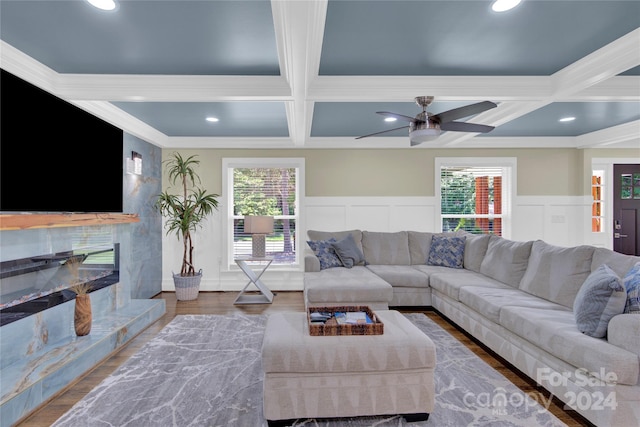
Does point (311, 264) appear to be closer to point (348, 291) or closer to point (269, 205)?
point (348, 291)

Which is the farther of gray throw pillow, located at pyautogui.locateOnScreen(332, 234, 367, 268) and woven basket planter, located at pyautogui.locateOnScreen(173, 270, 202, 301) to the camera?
woven basket planter, located at pyautogui.locateOnScreen(173, 270, 202, 301)

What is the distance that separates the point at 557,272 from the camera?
2.91m

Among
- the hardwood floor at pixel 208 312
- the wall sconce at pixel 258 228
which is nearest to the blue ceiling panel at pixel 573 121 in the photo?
the hardwood floor at pixel 208 312

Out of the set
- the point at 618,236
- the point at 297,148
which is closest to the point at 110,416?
the point at 297,148

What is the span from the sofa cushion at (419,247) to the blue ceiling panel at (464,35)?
2.60m

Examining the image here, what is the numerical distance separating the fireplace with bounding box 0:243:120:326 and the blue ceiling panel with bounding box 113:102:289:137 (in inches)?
64.6

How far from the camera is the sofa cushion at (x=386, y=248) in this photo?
490 centimetres

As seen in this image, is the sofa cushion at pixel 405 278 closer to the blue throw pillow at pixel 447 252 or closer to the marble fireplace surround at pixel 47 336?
the blue throw pillow at pixel 447 252

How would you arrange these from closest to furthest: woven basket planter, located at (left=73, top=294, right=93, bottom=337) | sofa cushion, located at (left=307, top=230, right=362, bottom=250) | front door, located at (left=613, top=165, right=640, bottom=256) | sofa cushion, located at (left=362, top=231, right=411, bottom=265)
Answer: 1. woven basket planter, located at (left=73, top=294, right=93, bottom=337)
2. sofa cushion, located at (left=362, top=231, right=411, bottom=265)
3. sofa cushion, located at (left=307, top=230, right=362, bottom=250)
4. front door, located at (left=613, top=165, right=640, bottom=256)

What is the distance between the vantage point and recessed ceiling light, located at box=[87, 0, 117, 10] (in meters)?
1.94

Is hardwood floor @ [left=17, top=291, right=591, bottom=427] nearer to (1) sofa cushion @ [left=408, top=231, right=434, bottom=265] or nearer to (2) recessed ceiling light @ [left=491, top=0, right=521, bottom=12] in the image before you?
(1) sofa cushion @ [left=408, top=231, right=434, bottom=265]

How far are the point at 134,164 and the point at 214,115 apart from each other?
1.36m

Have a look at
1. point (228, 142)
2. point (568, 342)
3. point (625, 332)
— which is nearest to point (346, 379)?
point (568, 342)

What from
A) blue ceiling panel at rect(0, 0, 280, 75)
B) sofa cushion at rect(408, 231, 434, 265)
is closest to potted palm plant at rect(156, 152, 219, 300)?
blue ceiling panel at rect(0, 0, 280, 75)
